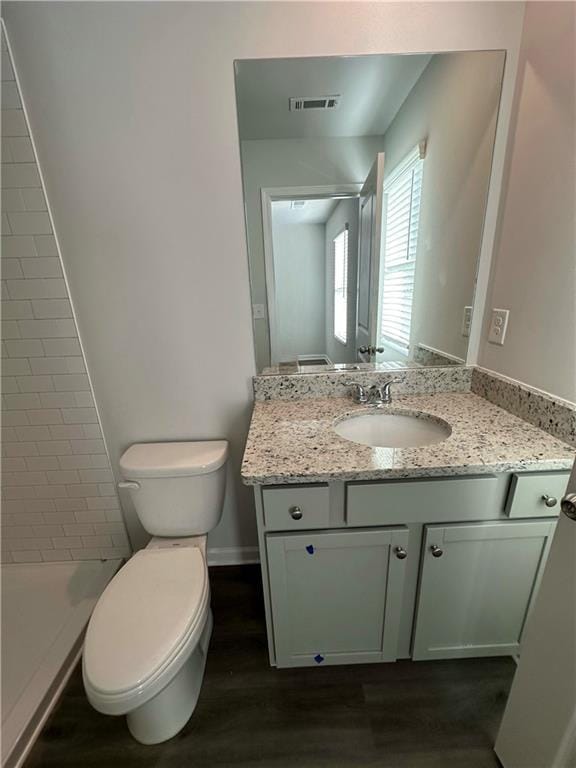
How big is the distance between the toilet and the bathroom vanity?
27 centimetres

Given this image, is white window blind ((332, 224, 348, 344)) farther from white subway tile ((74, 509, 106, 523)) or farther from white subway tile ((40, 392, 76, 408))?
white subway tile ((74, 509, 106, 523))

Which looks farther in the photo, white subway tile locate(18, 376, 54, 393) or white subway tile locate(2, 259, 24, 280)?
white subway tile locate(18, 376, 54, 393)

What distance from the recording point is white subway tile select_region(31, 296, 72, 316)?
1180 millimetres

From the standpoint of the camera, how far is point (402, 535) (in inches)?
35.5

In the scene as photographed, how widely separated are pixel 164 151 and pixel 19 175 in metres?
0.50

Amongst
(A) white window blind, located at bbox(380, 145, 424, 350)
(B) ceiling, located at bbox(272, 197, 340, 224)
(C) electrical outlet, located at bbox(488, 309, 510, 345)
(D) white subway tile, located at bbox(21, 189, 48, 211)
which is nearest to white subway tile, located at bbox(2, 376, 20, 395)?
(D) white subway tile, located at bbox(21, 189, 48, 211)

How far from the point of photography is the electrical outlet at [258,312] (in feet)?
4.03

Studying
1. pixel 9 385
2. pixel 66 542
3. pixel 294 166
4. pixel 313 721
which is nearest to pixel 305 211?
pixel 294 166

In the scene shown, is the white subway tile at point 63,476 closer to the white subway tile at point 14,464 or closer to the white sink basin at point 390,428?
the white subway tile at point 14,464

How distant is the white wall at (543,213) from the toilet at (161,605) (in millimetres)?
1147

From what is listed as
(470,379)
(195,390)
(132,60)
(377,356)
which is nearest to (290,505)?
(195,390)

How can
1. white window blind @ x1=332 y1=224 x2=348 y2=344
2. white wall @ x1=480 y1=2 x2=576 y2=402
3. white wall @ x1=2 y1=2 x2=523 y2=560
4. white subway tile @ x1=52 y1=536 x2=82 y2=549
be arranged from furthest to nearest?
white subway tile @ x1=52 y1=536 x2=82 y2=549
white window blind @ x1=332 y1=224 x2=348 y2=344
white wall @ x1=2 y1=2 x2=523 y2=560
white wall @ x1=480 y1=2 x2=576 y2=402

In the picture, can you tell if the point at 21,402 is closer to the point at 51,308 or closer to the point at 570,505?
the point at 51,308

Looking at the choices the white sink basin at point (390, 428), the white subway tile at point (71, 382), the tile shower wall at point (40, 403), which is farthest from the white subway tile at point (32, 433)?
the white sink basin at point (390, 428)
